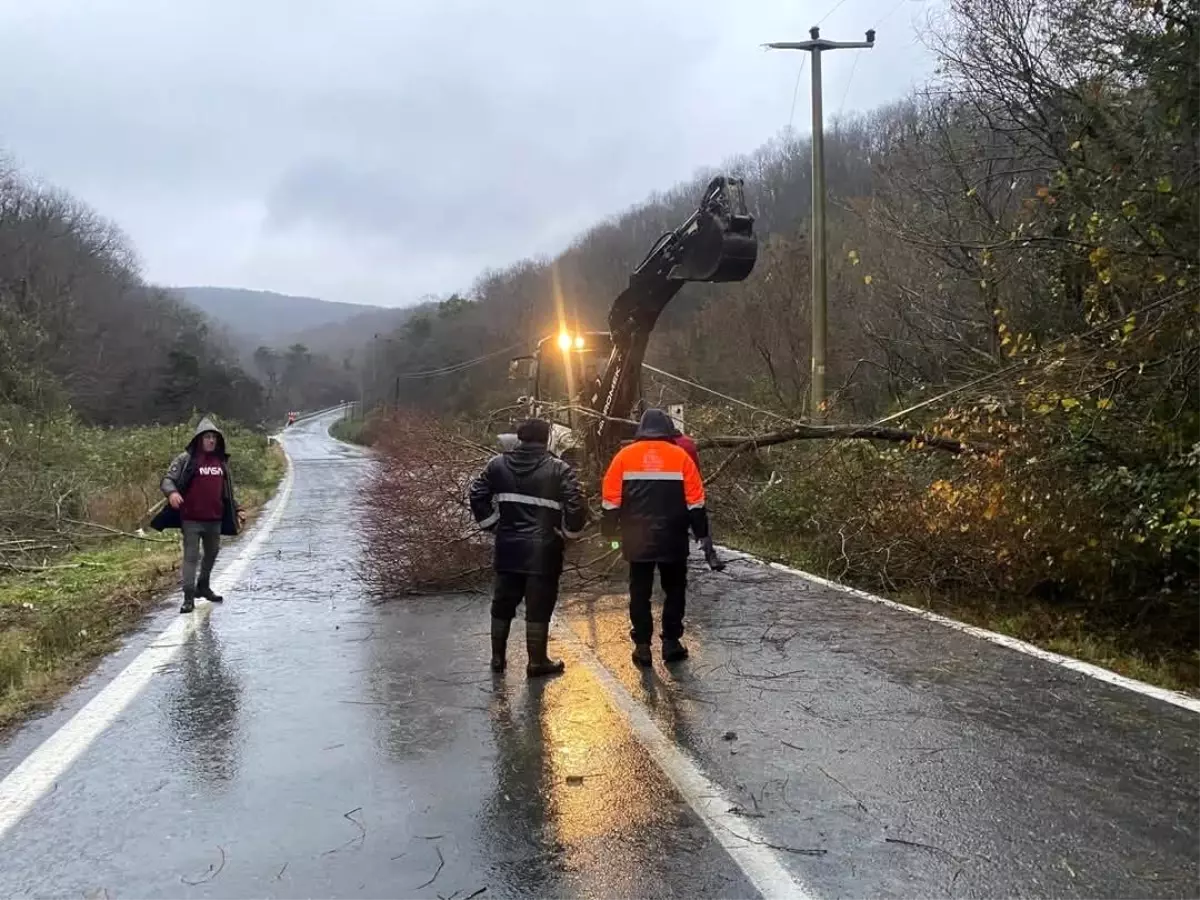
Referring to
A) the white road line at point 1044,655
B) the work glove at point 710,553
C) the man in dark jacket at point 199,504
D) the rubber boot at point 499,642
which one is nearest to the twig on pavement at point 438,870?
the rubber boot at point 499,642

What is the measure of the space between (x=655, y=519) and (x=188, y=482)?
4.52 meters

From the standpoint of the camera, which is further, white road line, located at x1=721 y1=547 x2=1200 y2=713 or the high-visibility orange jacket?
the high-visibility orange jacket

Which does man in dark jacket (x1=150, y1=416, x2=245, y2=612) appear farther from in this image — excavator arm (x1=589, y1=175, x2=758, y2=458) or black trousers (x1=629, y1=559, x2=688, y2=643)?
black trousers (x1=629, y1=559, x2=688, y2=643)

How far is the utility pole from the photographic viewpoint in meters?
16.8

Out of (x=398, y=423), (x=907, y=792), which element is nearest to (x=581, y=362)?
(x=398, y=423)

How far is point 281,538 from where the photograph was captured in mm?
13820

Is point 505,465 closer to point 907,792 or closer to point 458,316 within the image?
point 907,792

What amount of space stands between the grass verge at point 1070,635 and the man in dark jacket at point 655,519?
2.56 meters

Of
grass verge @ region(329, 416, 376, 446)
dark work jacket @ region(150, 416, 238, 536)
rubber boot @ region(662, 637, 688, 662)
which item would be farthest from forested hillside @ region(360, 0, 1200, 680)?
grass verge @ region(329, 416, 376, 446)

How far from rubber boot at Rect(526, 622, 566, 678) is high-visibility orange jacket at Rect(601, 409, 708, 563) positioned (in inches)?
29.9

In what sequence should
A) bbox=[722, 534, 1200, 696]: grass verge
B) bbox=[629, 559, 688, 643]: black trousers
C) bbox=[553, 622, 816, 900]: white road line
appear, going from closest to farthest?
bbox=[553, 622, 816, 900]: white road line < bbox=[722, 534, 1200, 696]: grass verge < bbox=[629, 559, 688, 643]: black trousers

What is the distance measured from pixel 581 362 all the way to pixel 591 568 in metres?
4.41

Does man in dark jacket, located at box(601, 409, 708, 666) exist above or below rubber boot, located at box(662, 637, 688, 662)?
above

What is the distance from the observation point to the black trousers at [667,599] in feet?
20.8
